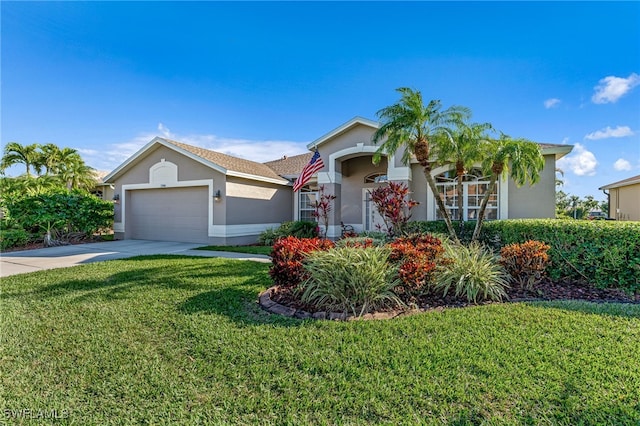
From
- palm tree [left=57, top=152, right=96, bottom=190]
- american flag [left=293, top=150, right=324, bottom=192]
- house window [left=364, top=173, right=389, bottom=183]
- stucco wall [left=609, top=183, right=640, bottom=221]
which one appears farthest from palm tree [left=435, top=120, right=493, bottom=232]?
palm tree [left=57, top=152, right=96, bottom=190]

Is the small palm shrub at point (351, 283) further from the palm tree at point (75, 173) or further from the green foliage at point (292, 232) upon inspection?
the palm tree at point (75, 173)

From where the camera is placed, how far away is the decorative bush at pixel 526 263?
591 cm

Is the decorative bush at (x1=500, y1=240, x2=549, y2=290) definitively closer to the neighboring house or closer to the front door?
the front door

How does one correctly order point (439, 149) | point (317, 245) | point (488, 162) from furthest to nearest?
point (439, 149)
point (488, 162)
point (317, 245)

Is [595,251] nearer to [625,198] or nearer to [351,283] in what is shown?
[351,283]

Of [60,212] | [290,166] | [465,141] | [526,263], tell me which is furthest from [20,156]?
[526,263]

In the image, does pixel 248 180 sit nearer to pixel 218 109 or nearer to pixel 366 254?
pixel 218 109

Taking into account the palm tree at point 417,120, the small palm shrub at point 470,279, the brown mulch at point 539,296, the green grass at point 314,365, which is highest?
the palm tree at point 417,120

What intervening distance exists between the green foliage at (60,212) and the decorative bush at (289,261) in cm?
1384

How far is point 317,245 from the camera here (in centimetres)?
617

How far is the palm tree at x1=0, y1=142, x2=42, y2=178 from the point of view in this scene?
75.5ft

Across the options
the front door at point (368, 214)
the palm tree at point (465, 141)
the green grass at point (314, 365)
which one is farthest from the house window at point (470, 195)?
the green grass at point (314, 365)

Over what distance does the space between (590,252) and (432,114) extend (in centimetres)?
551

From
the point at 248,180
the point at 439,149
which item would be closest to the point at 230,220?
the point at 248,180
